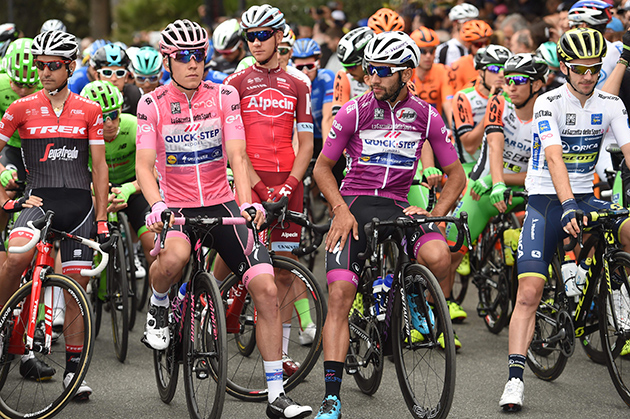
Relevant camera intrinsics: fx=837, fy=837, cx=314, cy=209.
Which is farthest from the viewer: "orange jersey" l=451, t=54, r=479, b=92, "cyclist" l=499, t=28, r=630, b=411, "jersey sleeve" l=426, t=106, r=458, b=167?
"orange jersey" l=451, t=54, r=479, b=92

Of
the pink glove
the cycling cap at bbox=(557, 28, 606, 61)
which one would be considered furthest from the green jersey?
the cycling cap at bbox=(557, 28, 606, 61)

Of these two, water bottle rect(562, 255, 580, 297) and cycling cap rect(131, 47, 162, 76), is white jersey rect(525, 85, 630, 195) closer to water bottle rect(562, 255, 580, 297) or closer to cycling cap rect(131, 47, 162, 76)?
water bottle rect(562, 255, 580, 297)

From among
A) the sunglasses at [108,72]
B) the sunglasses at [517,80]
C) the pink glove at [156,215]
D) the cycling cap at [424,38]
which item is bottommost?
the pink glove at [156,215]

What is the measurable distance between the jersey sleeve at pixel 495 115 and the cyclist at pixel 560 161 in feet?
4.09

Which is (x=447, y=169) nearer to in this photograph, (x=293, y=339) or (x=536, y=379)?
(x=536, y=379)

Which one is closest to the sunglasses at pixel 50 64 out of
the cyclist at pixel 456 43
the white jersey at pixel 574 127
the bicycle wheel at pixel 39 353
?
the bicycle wheel at pixel 39 353

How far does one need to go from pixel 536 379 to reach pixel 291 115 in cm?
284

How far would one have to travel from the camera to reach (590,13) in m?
8.43

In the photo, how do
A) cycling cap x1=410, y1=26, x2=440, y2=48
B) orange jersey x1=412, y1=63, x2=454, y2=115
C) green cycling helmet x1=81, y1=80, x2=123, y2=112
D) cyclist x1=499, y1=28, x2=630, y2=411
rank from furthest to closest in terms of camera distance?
1. orange jersey x1=412, y1=63, x2=454, y2=115
2. cycling cap x1=410, y1=26, x2=440, y2=48
3. green cycling helmet x1=81, y1=80, x2=123, y2=112
4. cyclist x1=499, y1=28, x2=630, y2=411

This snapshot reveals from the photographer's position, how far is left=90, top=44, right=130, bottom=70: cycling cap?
840 centimetres

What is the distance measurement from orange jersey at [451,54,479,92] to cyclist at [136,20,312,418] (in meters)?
5.19

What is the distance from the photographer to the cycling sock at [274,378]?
531 cm

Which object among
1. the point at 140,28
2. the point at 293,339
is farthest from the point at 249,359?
the point at 140,28

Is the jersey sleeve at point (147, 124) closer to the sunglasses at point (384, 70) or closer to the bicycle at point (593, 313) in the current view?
the sunglasses at point (384, 70)
